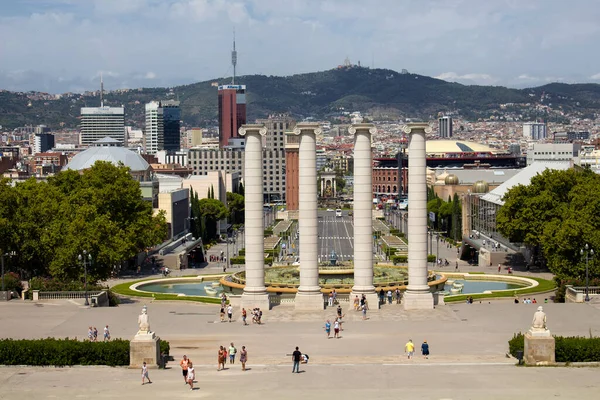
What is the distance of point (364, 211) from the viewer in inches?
2253

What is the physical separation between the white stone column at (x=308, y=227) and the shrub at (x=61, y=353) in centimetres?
1774

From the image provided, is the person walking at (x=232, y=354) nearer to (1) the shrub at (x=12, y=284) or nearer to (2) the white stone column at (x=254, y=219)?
(2) the white stone column at (x=254, y=219)

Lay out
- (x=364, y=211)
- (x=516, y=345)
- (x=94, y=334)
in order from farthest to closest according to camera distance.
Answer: (x=364, y=211) → (x=94, y=334) → (x=516, y=345)

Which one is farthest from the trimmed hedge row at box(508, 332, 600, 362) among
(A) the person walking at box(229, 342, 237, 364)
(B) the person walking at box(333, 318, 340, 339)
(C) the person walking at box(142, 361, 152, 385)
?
(C) the person walking at box(142, 361, 152, 385)

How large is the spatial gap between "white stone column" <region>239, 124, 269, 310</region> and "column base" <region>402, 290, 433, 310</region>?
7898 millimetres

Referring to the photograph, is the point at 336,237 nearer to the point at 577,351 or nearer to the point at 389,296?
the point at 389,296

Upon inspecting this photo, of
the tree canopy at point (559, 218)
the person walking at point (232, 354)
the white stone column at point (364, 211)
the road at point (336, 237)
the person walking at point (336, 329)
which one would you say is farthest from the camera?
the road at point (336, 237)

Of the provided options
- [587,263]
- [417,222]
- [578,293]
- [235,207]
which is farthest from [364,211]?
[235,207]

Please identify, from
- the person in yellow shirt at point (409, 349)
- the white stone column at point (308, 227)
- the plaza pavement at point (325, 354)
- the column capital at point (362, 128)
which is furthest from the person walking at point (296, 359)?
the column capital at point (362, 128)

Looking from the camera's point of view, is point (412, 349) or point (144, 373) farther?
point (412, 349)

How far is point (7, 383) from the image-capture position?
38.3 m

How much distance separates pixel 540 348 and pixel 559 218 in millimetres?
44452

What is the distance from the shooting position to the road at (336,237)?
116 m

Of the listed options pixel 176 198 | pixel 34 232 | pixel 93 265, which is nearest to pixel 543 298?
pixel 93 265
